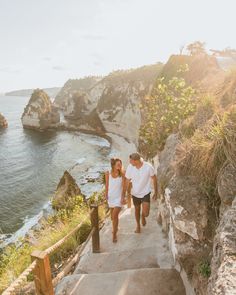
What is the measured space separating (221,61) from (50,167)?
88.9 ft

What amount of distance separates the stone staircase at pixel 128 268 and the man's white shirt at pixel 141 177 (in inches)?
51.7

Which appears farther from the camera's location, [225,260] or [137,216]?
[137,216]

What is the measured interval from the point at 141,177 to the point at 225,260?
4381 mm

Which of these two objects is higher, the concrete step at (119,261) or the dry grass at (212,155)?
the dry grass at (212,155)

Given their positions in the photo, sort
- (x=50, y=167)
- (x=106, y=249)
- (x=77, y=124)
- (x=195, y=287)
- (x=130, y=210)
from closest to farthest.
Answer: (x=195, y=287) → (x=106, y=249) → (x=130, y=210) → (x=50, y=167) → (x=77, y=124)

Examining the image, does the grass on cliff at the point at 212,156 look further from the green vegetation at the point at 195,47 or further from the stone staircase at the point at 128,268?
the green vegetation at the point at 195,47

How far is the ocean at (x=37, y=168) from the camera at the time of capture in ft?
91.0

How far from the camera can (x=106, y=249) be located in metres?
8.15

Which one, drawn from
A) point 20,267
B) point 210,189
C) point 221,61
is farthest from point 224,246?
point 221,61

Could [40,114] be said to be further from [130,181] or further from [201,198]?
[201,198]

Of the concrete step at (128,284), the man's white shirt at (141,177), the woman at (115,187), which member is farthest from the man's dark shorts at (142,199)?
the concrete step at (128,284)

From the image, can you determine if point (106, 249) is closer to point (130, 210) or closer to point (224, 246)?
point (130, 210)

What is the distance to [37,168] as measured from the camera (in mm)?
42938

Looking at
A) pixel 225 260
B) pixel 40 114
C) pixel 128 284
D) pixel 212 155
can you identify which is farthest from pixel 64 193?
pixel 40 114
